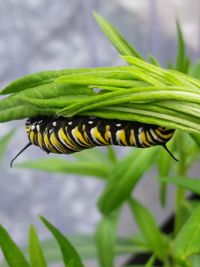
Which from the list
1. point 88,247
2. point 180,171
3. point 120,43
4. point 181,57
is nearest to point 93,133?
point 120,43

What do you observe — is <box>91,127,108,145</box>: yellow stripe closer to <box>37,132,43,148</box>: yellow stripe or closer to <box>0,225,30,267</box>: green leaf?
<box>37,132,43,148</box>: yellow stripe

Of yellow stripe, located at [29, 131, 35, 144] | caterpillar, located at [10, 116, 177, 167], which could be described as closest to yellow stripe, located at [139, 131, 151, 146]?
caterpillar, located at [10, 116, 177, 167]

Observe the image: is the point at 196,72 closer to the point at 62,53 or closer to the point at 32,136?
the point at 32,136

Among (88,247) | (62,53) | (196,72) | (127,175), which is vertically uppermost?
(62,53)

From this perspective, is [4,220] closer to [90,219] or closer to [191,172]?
[90,219]

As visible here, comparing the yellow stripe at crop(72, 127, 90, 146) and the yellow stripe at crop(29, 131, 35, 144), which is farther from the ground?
the yellow stripe at crop(29, 131, 35, 144)

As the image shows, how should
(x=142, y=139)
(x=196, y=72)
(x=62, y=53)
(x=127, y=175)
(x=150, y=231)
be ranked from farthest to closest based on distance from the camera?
1. (x=62, y=53)
2. (x=150, y=231)
3. (x=127, y=175)
4. (x=196, y=72)
5. (x=142, y=139)
